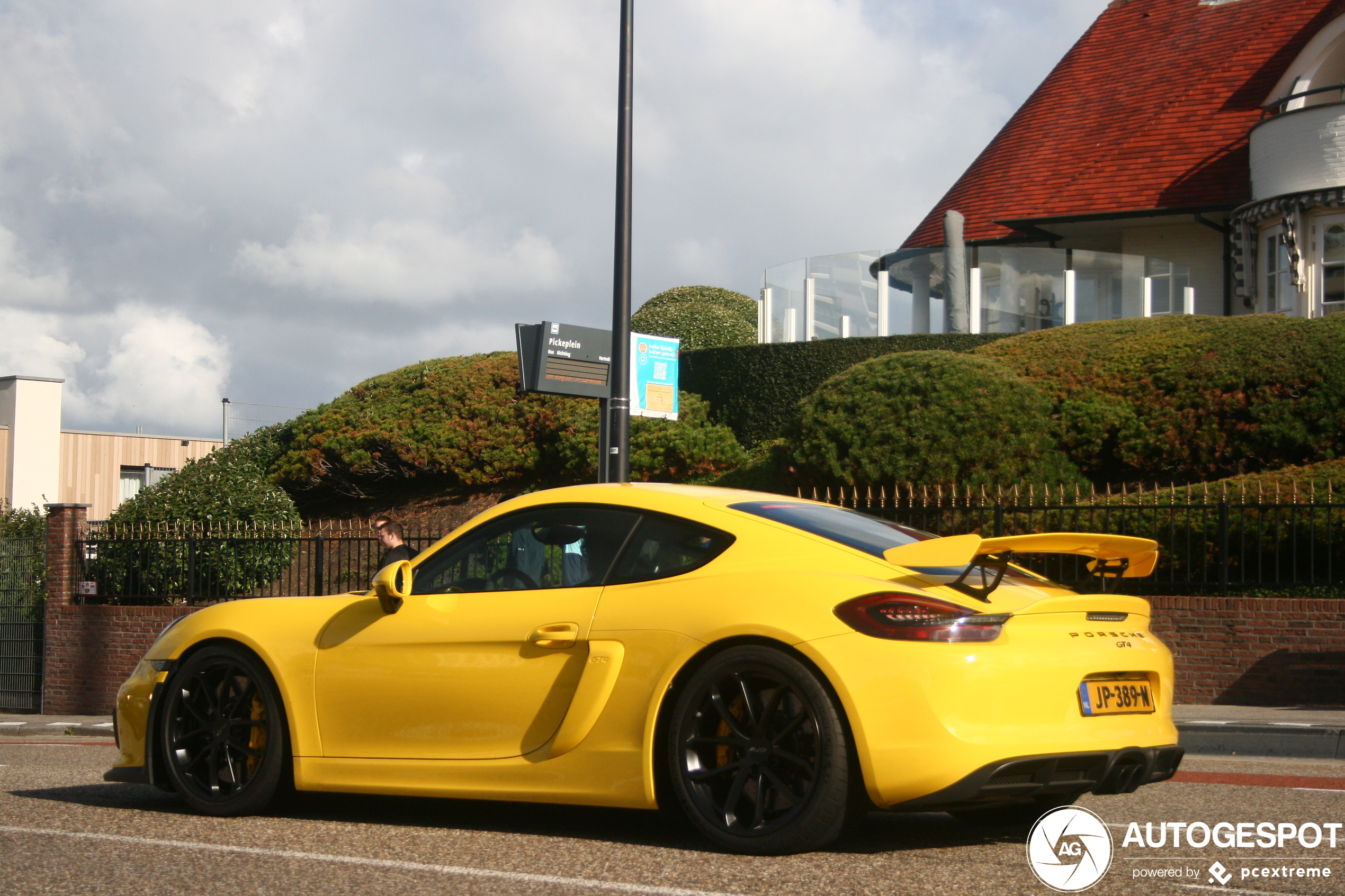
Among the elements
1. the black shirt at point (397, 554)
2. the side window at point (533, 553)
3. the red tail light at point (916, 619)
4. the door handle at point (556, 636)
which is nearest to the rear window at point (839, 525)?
the red tail light at point (916, 619)

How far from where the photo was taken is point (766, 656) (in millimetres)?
4637

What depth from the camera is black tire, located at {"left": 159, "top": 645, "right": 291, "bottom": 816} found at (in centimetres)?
569

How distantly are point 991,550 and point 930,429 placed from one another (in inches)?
413

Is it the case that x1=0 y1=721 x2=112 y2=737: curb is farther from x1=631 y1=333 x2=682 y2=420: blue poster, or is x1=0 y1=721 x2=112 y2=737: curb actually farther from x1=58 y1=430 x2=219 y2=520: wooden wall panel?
x1=58 y1=430 x2=219 y2=520: wooden wall panel

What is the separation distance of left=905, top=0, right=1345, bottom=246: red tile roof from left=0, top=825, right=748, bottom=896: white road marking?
23003 millimetres

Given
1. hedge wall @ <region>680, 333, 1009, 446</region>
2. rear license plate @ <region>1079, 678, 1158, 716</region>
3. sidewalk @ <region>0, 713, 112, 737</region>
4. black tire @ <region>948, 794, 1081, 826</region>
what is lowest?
sidewalk @ <region>0, 713, 112, 737</region>

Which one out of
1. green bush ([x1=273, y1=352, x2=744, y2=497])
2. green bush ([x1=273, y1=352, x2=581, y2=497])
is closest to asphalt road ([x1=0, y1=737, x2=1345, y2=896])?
green bush ([x1=273, y1=352, x2=744, y2=497])

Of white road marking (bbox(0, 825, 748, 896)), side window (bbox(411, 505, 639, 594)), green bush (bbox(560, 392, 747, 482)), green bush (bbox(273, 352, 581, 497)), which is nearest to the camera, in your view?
white road marking (bbox(0, 825, 748, 896))

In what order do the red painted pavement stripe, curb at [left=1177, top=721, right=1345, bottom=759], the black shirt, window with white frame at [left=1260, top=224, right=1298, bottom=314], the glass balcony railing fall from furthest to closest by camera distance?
1. window with white frame at [left=1260, top=224, right=1298, bottom=314]
2. the glass balcony railing
3. curb at [left=1177, top=721, right=1345, bottom=759]
4. the black shirt
5. the red painted pavement stripe

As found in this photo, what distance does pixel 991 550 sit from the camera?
4.68 meters

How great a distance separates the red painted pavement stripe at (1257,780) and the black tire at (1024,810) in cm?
167

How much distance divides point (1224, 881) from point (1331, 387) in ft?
40.3

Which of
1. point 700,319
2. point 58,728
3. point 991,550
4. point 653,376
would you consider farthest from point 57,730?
point 700,319

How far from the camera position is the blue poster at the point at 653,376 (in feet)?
42.3
